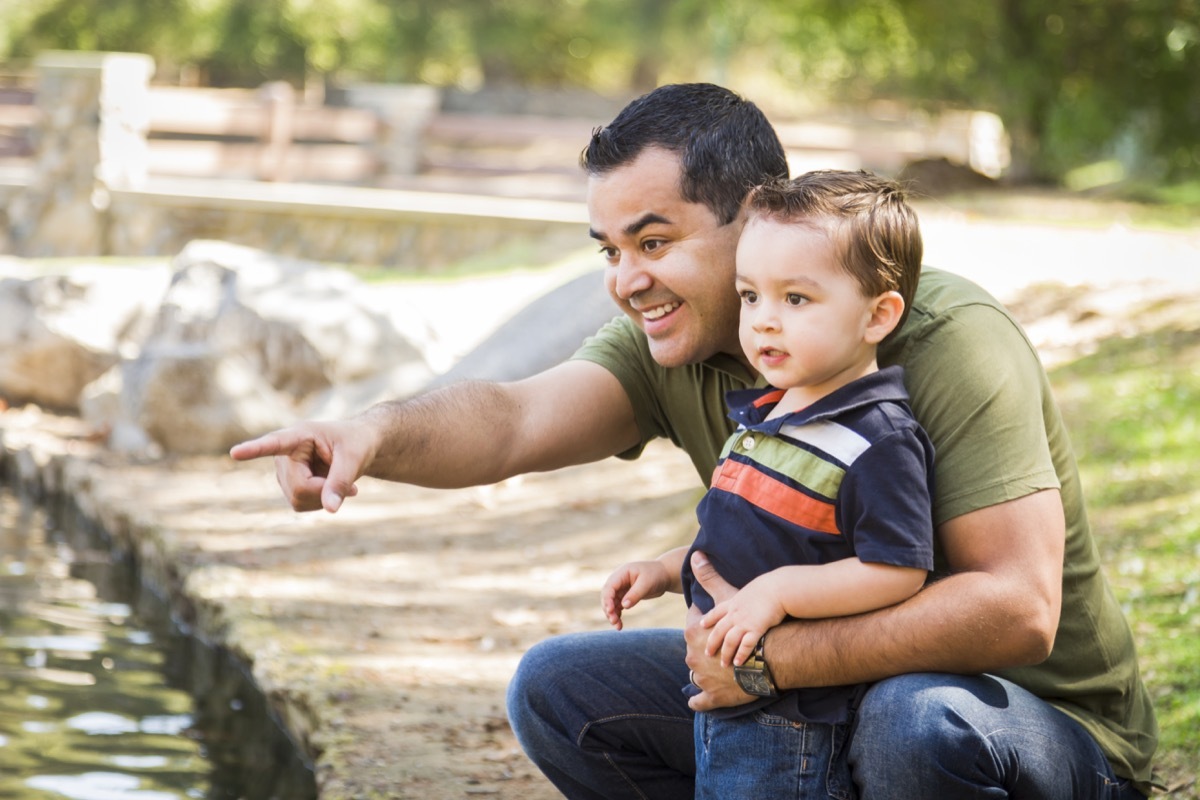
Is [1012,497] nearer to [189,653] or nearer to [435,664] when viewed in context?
[435,664]

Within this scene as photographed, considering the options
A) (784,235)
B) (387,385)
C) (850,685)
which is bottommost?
(387,385)

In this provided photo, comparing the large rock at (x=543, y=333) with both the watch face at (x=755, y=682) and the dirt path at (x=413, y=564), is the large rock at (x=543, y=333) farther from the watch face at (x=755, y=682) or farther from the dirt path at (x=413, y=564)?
the watch face at (x=755, y=682)

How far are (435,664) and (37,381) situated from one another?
15.5 ft

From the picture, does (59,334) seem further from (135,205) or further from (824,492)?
(824,492)

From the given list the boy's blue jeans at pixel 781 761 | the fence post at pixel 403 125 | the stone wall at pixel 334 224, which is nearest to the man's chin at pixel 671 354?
the boy's blue jeans at pixel 781 761

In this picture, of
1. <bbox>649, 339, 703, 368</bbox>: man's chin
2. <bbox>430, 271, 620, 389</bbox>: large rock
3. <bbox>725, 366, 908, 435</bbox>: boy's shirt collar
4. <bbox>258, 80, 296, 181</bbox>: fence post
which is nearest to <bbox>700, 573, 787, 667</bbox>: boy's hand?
<bbox>725, 366, 908, 435</bbox>: boy's shirt collar

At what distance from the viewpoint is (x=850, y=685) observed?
2.13 meters

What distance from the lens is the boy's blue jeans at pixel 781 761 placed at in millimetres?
2096

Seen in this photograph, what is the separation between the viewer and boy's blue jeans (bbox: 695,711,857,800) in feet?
6.88

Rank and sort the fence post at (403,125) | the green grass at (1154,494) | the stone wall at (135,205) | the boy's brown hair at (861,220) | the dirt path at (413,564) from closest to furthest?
1. the boy's brown hair at (861,220)
2. the green grass at (1154,494)
3. the dirt path at (413,564)
4. the stone wall at (135,205)
5. the fence post at (403,125)

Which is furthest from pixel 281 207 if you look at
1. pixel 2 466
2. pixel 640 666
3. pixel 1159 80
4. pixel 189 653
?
pixel 640 666

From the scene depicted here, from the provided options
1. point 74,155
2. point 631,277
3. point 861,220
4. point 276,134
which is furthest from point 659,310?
point 276,134

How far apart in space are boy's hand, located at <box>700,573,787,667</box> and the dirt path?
1.23 meters

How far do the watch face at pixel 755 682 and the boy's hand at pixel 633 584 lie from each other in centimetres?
34
